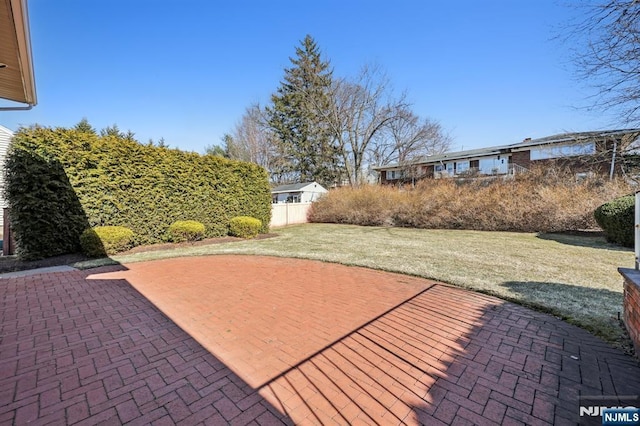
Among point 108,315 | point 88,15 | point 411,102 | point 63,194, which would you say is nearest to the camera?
point 108,315

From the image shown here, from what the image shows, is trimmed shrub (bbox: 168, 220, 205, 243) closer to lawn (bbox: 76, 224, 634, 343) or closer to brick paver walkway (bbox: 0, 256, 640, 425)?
lawn (bbox: 76, 224, 634, 343)

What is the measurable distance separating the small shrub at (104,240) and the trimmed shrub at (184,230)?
1.29 meters

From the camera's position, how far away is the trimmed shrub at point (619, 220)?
7992 mm

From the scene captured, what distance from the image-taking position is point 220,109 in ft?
77.9

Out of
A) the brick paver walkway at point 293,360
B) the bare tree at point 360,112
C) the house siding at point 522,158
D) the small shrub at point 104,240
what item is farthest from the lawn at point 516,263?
the bare tree at point 360,112

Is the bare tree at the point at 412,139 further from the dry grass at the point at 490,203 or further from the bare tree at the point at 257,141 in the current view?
the dry grass at the point at 490,203

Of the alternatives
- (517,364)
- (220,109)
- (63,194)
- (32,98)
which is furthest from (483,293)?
(220,109)

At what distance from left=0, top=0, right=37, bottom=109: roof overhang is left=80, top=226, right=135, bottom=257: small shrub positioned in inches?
124

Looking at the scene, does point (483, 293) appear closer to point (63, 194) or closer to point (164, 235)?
point (164, 235)

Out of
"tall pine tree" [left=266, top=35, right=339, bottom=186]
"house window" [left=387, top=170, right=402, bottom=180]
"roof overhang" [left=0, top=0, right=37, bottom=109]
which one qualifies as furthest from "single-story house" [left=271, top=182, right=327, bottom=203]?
"roof overhang" [left=0, top=0, right=37, bottom=109]

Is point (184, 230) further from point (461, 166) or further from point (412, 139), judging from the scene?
point (461, 166)

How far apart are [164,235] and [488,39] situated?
12.5 meters

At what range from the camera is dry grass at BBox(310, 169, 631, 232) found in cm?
1084

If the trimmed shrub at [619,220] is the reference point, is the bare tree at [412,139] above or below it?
above
